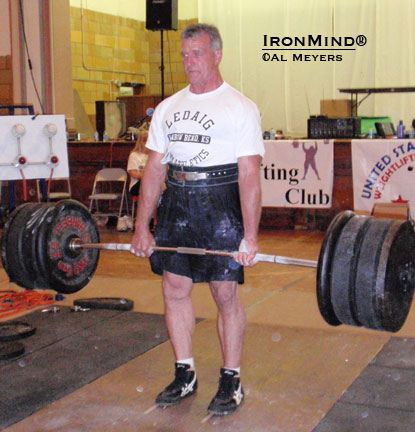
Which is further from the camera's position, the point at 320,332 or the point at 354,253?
the point at 320,332

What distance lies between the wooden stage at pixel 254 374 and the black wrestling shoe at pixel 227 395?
43 mm

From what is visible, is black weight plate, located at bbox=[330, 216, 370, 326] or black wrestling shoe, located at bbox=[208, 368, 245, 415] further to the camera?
black wrestling shoe, located at bbox=[208, 368, 245, 415]

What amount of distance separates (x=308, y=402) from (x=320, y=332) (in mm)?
1122

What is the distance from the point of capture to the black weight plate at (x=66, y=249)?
375 cm

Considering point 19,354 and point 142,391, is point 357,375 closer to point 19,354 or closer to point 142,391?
point 142,391

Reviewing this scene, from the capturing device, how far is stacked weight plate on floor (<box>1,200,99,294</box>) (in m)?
3.75

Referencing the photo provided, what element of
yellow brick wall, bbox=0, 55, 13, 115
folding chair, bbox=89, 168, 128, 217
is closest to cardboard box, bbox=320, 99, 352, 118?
folding chair, bbox=89, 168, 128, 217

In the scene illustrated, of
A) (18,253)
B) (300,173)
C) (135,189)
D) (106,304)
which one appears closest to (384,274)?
(18,253)

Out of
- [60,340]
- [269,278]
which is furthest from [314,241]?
[60,340]

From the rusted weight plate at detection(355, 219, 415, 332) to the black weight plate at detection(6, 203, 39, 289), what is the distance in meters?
1.72

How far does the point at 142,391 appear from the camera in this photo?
356 centimetres

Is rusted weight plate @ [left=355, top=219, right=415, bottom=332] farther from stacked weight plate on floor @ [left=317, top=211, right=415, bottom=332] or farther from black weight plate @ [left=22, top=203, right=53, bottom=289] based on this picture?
black weight plate @ [left=22, top=203, right=53, bottom=289]

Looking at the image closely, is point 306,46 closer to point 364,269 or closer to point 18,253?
point 18,253

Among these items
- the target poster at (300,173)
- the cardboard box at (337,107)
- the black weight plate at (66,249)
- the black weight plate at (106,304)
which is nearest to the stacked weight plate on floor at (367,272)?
the black weight plate at (66,249)
